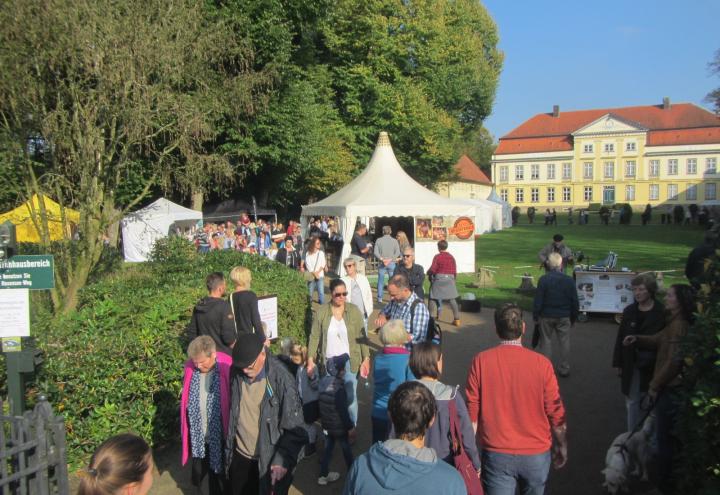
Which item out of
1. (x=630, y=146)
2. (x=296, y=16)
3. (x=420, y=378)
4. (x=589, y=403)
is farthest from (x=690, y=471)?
(x=630, y=146)

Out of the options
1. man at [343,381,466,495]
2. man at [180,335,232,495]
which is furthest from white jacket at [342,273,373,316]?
man at [343,381,466,495]

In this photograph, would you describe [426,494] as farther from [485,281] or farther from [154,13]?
[485,281]

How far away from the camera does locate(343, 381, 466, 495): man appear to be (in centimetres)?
236

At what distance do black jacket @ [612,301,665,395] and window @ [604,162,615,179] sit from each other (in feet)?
257

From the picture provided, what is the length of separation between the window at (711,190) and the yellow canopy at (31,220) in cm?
7806

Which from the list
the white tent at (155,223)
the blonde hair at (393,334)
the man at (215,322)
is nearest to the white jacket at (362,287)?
the man at (215,322)

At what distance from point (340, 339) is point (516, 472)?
2.46 metres

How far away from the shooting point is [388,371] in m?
4.43

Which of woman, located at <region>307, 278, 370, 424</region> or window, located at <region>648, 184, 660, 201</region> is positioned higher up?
window, located at <region>648, 184, 660, 201</region>

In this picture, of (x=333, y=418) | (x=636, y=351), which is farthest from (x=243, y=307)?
(x=636, y=351)

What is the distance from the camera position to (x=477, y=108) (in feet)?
139

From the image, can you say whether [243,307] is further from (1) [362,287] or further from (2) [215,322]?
(1) [362,287]

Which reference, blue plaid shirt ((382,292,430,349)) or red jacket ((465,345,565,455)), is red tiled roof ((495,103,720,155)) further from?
red jacket ((465,345,565,455))

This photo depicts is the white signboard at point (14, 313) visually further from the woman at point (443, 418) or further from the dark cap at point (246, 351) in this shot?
A: the woman at point (443, 418)
